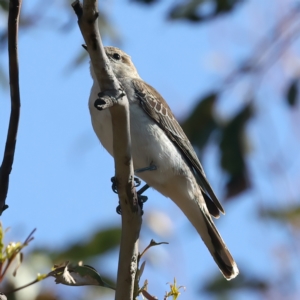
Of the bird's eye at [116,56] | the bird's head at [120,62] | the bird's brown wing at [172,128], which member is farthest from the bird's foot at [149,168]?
the bird's eye at [116,56]

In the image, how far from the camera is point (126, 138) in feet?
7.61

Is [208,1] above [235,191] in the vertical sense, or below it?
above

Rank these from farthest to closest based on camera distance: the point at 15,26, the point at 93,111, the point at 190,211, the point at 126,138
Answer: the point at 190,211 < the point at 93,111 < the point at 126,138 < the point at 15,26

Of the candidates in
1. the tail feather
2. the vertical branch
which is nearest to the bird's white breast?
the tail feather

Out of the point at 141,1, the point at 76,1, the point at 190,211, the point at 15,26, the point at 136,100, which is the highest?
the point at 141,1

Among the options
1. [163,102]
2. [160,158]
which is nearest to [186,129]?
[163,102]

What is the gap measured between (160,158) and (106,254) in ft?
3.19

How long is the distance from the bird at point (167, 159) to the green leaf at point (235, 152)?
172 mm

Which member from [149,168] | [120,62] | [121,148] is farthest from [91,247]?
[120,62]

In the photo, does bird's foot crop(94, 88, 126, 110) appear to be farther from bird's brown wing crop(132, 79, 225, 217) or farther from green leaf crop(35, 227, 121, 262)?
bird's brown wing crop(132, 79, 225, 217)

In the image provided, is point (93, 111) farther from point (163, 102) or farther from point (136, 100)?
point (163, 102)

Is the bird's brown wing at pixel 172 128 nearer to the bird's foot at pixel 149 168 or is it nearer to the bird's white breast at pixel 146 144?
the bird's white breast at pixel 146 144

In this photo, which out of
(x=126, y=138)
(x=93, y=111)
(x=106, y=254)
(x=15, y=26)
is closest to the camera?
(x=15, y=26)

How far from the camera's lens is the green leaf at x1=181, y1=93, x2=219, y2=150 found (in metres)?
4.32
